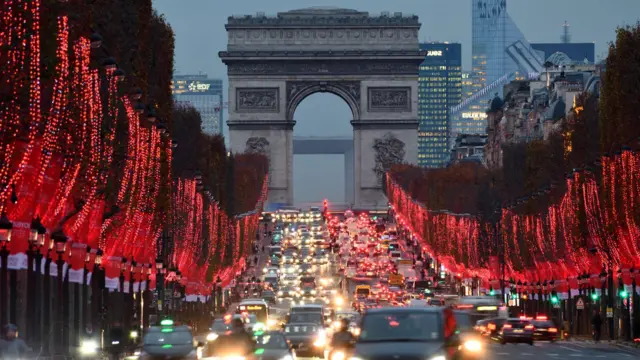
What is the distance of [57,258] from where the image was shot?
4569 centimetres

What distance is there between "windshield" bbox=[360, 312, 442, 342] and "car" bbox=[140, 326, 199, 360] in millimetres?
12712

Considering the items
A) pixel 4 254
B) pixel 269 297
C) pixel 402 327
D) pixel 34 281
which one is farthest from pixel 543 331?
pixel 269 297

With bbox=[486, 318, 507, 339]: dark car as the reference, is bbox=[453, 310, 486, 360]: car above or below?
above

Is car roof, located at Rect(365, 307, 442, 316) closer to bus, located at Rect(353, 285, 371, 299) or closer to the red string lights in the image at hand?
the red string lights

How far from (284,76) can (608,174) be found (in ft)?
407

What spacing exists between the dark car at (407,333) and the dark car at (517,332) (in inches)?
1377

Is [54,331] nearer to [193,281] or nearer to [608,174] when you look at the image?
[608,174]

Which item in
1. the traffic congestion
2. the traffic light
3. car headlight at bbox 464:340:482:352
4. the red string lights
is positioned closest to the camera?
the traffic congestion

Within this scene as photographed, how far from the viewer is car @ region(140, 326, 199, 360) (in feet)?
131

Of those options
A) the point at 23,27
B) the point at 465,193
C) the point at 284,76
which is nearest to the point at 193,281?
the point at 23,27

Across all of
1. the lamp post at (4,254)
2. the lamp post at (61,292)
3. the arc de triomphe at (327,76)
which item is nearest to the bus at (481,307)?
the lamp post at (61,292)

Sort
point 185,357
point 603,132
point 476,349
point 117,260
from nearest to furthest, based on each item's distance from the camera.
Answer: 1. point 476,349
2. point 185,357
3. point 117,260
4. point 603,132

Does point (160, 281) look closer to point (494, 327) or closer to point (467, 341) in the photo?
point (494, 327)

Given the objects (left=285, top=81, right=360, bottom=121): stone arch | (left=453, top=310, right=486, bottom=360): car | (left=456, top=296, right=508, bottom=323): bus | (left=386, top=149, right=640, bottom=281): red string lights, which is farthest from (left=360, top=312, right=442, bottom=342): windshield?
(left=285, top=81, right=360, bottom=121): stone arch
